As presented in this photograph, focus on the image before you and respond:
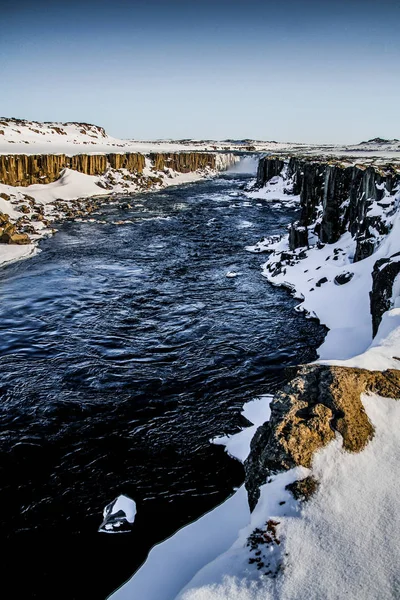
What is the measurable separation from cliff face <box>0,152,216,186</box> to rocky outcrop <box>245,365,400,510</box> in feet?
110

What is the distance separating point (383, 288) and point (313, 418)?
6010 millimetres

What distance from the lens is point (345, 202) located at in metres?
17.6

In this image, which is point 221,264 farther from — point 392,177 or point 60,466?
Answer: point 60,466

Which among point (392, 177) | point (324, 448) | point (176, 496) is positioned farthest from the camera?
point (392, 177)

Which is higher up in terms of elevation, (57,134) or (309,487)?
(57,134)

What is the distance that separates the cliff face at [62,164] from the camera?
34156mm

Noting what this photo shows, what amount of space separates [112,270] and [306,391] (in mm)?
13803

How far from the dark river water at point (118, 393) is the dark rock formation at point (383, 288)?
1.78 meters

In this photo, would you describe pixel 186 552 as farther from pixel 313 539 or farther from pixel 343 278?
pixel 343 278

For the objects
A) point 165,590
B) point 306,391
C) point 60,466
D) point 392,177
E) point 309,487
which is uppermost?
point 392,177

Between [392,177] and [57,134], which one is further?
[57,134]

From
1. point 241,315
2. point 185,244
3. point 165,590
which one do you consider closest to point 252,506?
point 165,590

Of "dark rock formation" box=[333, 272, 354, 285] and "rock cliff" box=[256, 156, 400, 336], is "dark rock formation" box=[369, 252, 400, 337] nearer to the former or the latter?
"rock cliff" box=[256, 156, 400, 336]

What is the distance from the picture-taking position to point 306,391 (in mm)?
5055
